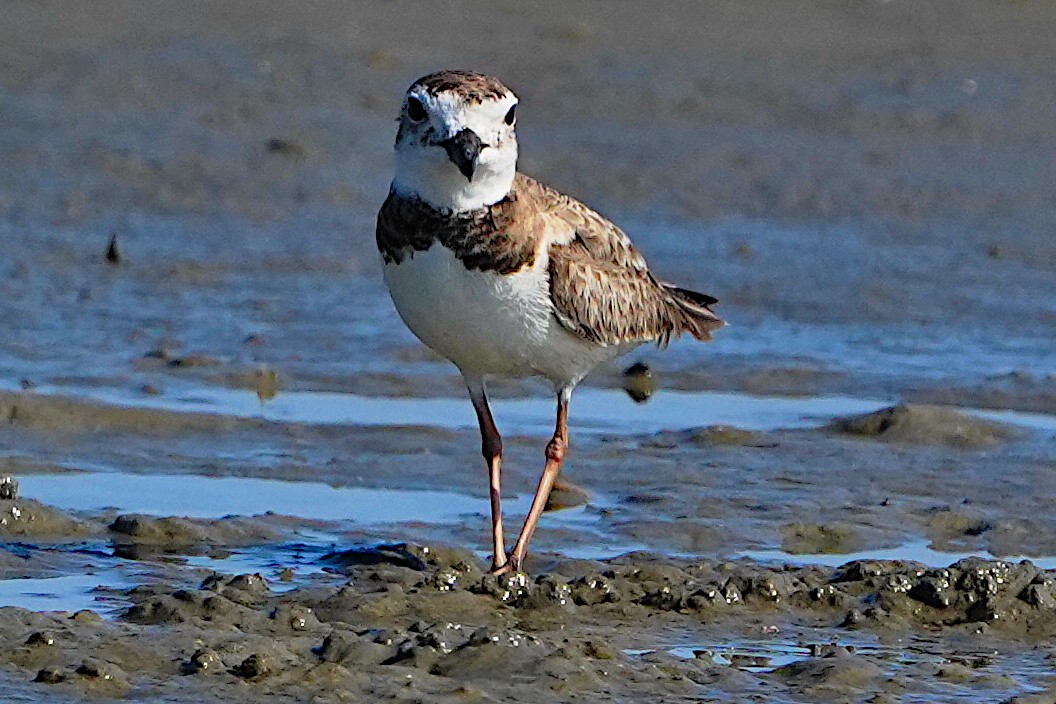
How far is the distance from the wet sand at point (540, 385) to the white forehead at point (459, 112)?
140 cm

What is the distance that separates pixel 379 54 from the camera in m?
14.8

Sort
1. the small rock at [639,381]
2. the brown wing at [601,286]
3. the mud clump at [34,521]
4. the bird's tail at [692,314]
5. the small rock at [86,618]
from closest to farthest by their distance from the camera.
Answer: the small rock at [86,618], the brown wing at [601,286], the mud clump at [34,521], the bird's tail at [692,314], the small rock at [639,381]

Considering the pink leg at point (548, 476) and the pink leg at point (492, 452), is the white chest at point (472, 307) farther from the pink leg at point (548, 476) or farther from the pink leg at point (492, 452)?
the pink leg at point (548, 476)

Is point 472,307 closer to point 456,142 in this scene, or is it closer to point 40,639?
point 456,142

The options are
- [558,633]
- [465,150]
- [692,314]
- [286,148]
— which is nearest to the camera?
[558,633]

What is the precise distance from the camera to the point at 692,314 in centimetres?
791

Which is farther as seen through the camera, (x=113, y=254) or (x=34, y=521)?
(x=113, y=254)

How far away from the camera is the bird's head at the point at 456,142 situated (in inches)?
247

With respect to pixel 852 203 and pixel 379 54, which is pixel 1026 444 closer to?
pixel 852 203

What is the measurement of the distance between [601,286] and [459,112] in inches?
39.5

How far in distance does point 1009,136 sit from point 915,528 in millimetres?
6484

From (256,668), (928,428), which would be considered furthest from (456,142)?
(928,428)

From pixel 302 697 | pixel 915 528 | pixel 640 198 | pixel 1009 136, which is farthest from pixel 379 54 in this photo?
pixel 302 697

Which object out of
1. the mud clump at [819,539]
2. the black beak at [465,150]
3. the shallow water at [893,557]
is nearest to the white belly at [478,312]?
the black beak at [465,150]
